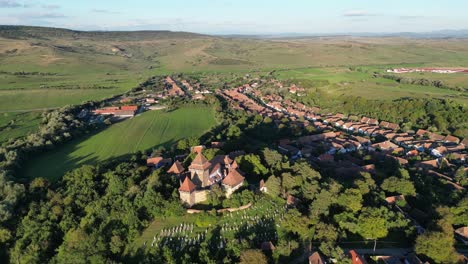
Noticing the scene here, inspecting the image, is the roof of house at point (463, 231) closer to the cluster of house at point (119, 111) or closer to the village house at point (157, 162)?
the village house at point (157, 162)

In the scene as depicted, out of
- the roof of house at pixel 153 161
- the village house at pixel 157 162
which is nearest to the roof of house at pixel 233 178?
the village house at pixel 157 162

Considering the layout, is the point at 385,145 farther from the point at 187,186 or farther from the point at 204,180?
the point at 187,186

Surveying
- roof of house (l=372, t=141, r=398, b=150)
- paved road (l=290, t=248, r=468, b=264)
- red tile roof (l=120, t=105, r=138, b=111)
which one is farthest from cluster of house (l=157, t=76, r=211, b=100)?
paved road (l=290, t=248, r=468, b=264)

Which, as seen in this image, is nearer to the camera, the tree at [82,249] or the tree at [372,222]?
the tree at [82,249]

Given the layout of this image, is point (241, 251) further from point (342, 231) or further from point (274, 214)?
point (342, 231)

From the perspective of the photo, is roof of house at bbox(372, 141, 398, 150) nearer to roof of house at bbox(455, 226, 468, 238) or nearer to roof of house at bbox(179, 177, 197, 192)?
roof of house at bbox(455, 226, 468, 238)


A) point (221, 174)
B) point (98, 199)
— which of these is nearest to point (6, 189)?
point (98, 199)

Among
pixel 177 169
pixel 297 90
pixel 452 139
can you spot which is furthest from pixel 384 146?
pixel 297 90
